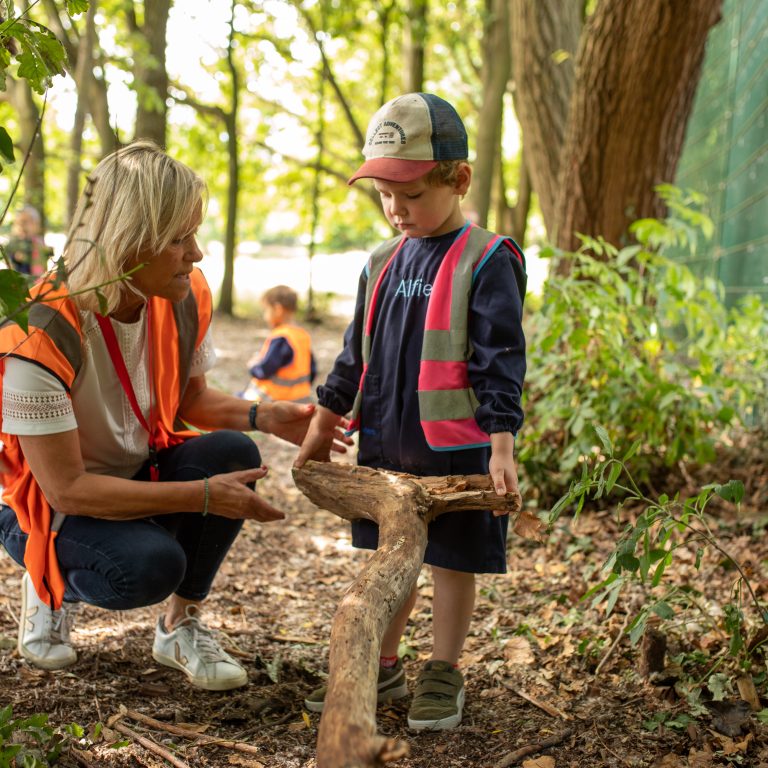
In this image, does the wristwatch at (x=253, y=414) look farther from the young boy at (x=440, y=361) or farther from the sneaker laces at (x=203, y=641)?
the sneaker laces at (x=203, y=641)

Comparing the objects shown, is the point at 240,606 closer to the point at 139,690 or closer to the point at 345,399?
the point at 139,690

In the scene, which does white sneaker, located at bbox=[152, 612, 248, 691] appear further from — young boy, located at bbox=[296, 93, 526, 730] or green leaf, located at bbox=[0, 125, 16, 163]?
green leaf, located at bbox=[0, 125, 16, 163]

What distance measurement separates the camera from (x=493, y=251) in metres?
2.42

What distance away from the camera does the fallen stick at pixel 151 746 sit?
80.6 inches

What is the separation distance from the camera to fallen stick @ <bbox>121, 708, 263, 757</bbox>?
216 cm

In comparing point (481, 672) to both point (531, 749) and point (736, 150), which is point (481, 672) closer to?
point (531, 749)

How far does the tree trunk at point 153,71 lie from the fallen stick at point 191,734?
18.6 feet

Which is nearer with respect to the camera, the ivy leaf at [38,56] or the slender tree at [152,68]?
the ivy leaf at [38,56]

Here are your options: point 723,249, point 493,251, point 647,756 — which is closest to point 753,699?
point 647,756

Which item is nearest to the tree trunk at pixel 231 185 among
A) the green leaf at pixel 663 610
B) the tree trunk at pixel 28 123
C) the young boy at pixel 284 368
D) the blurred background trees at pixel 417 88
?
the blurred background trees at pixel 417 88

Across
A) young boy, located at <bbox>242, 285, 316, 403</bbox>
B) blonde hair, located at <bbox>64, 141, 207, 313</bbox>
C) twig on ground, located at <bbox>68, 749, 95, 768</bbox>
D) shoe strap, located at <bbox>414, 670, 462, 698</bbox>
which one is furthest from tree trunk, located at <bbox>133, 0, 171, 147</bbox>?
twig on ground, located at <bbox>68, 749, 95, 768</bbox>

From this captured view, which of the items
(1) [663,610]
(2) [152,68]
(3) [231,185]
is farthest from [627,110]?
(3) [231,185]

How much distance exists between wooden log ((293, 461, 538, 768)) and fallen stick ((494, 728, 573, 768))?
0.54 m

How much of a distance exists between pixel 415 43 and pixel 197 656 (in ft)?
36.7
